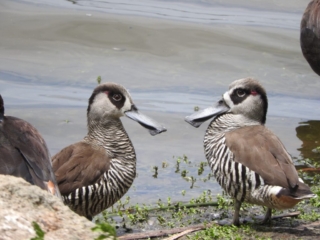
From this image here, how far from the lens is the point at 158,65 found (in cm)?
1405

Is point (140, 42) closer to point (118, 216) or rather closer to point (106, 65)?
point (106, 65)

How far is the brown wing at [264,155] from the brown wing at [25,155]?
1.95 metres

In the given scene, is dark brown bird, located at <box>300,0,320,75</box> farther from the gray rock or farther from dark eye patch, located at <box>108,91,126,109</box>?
the gray rock

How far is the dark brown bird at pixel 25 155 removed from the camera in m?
5.55

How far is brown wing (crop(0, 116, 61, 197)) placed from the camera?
18.2 feet

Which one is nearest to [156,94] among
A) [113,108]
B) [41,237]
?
[113,108]

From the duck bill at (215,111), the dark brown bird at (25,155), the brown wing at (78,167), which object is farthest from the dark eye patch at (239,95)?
the dark brown bird at (25,155)

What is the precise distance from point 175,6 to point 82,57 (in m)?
3.55

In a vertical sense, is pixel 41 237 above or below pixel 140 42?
above

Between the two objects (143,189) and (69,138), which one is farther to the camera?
(69,138)

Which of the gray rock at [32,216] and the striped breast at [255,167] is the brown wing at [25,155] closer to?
the gray rock at [32,216]

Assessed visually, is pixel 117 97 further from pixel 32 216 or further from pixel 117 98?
pixel 32 216

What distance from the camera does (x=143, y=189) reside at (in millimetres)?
9211

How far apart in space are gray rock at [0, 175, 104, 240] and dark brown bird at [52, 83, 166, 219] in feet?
9.26
